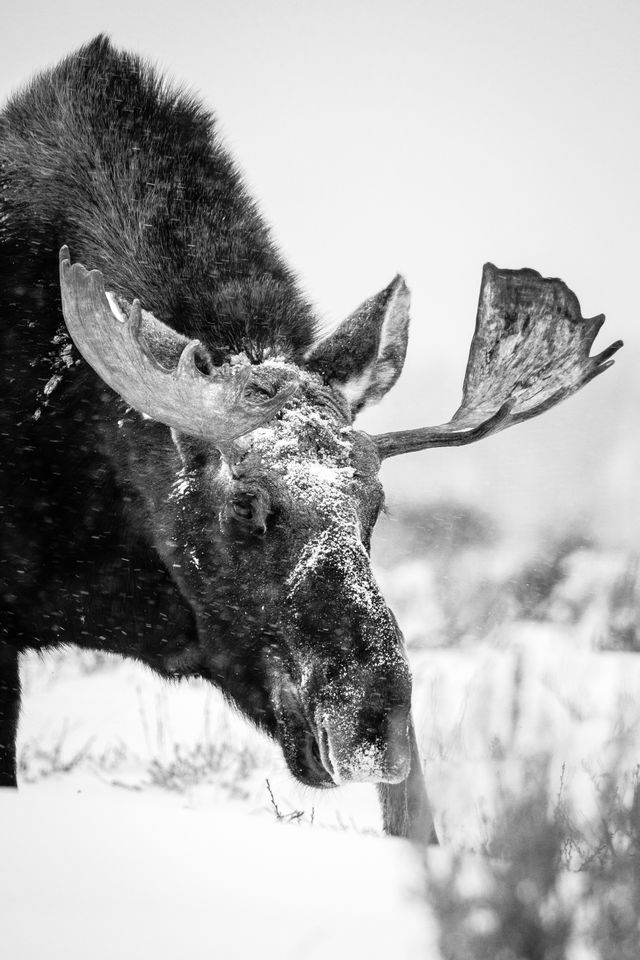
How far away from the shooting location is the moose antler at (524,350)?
12.4 ft

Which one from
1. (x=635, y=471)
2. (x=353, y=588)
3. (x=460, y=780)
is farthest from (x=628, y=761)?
(x=635, y=471)

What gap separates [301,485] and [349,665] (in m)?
0.60

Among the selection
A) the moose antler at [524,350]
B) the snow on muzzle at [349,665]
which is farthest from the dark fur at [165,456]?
the moose antler at [524,350]

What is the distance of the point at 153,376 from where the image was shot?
9.90 feet

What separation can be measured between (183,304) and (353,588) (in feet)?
5.08

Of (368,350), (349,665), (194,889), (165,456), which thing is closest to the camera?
(194,889)

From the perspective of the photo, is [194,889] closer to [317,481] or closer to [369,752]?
[369,752]

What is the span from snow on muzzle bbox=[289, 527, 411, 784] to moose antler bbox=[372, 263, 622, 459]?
980 mm

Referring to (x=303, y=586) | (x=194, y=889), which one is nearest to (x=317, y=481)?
(x=303, y=586)

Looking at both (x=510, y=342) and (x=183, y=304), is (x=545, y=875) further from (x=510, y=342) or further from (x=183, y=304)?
(x=183, y=304)

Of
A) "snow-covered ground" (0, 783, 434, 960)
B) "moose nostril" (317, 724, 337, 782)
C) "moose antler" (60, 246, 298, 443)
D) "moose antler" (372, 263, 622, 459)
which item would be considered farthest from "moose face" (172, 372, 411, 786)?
"moose antler" (372, 263, 622, 459)

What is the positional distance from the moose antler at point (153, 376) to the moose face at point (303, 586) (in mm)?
166

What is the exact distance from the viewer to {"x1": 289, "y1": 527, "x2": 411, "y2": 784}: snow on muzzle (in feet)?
8.96

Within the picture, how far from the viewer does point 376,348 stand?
388cm
